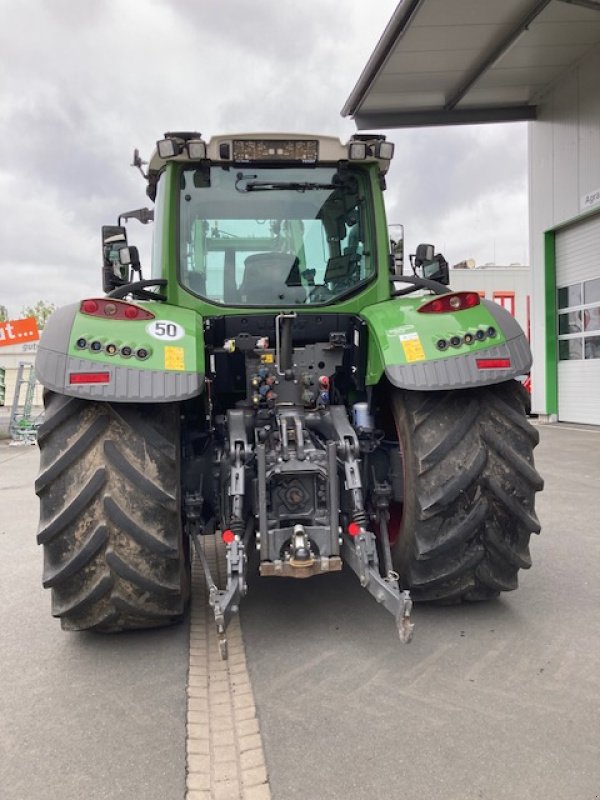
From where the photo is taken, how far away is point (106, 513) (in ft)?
9.52

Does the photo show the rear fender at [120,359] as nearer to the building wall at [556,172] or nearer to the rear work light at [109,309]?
the rear work light at [109,309]

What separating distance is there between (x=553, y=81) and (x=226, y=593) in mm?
13194

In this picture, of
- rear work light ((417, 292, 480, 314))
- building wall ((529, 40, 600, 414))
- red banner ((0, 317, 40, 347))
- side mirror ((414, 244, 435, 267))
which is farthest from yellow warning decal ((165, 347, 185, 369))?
red banner ((0, 317, 40, 347))

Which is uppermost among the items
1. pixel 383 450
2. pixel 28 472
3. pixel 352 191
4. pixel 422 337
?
pixel 352 191

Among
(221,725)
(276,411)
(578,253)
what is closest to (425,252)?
(276,411)

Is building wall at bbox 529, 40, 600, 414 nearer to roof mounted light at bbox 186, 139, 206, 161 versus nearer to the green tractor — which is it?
the green tractor

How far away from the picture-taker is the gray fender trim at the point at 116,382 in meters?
2.86

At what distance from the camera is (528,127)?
14.1m

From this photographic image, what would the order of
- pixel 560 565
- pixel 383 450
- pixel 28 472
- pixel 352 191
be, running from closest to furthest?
pixel 383 450
pixel 352 191
pixel 560 565
pixel 28 472

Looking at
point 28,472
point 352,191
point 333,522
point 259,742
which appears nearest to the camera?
point 259,742

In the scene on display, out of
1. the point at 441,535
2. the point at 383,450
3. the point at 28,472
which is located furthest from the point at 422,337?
the point at 28,472

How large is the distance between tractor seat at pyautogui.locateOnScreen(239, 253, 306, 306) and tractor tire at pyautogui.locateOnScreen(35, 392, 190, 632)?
1110 millimetres

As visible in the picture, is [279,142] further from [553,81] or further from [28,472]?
[553,81]

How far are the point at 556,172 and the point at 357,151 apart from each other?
11.1m
